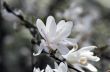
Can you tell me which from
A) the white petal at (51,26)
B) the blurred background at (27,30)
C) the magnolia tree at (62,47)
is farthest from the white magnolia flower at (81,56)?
the blurred background at (27,30)

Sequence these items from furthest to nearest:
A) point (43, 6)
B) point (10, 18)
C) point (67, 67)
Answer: point (43, 6)
point (10, 18)
point (67, 67)

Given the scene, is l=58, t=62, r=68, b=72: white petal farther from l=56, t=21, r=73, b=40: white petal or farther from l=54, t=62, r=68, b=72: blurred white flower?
l=56, t=21, r=73, b=40: white petal

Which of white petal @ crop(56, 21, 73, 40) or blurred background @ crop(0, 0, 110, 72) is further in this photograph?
blurred background @ crop(0, 0, 110, 72)

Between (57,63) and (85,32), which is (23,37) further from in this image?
(57,63)

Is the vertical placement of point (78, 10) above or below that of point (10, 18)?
above

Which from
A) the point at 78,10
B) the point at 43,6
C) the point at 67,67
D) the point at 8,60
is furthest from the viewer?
the point at 43,6

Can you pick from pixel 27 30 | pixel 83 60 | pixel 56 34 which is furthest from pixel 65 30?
pixel 27 30

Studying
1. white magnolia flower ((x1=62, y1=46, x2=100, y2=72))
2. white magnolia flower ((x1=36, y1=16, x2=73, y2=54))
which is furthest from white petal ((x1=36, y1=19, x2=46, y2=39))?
white magnolia flower ((x1=62, y1=46, x2=100, y2=72))

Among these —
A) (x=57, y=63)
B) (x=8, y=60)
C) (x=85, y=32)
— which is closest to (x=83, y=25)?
(x=85, y=32)

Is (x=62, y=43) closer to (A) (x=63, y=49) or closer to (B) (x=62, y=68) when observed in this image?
(A) (x=63, y=49)
